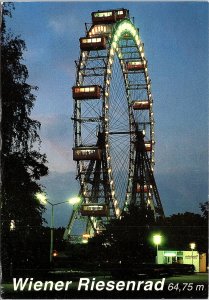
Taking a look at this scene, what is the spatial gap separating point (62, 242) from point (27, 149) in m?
49.1

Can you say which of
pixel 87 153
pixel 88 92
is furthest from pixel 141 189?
pixel 88 92

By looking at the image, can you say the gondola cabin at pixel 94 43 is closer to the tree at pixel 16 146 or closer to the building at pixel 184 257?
the building at pixel 184 257

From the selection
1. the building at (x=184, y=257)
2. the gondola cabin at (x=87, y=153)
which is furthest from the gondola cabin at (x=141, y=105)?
the building at (x=184, y=257)

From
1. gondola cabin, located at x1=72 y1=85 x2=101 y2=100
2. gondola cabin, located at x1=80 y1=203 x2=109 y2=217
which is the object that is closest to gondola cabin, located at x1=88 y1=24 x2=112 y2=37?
gondola cabin, located at x1=72 y1=85 x2=101 y2=100

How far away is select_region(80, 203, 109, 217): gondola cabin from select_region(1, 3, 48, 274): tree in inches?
1332

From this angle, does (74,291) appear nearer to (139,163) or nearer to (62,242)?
(139,163)

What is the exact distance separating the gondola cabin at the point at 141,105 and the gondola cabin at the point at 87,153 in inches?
308

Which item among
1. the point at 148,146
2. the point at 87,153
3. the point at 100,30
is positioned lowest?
the point at 87,153

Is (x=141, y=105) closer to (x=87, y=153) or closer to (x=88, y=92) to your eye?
(x=87, y=153)

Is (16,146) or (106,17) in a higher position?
(106,17)

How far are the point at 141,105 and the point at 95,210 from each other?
1163 centimetres

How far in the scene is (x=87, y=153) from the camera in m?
52.3

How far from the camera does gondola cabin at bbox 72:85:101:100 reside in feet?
164

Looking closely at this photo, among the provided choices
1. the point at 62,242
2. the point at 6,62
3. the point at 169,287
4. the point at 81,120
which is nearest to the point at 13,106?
the point at 6,62
